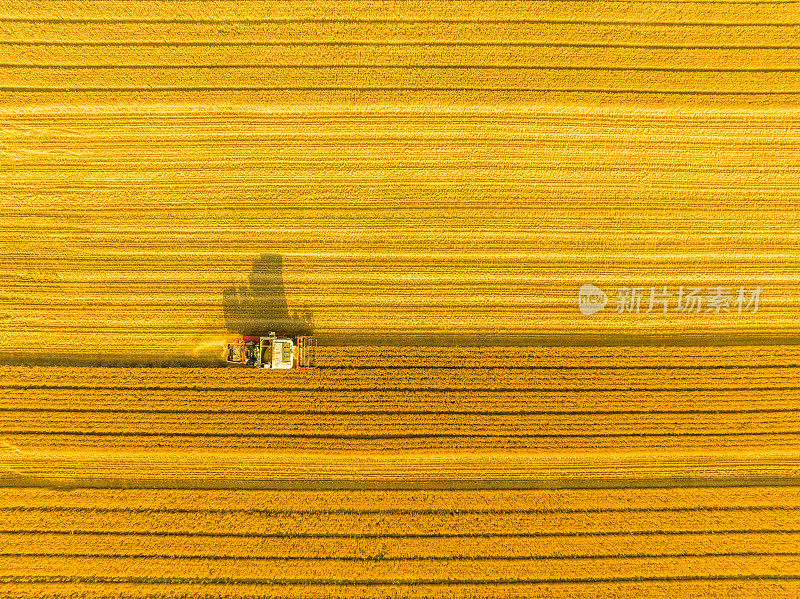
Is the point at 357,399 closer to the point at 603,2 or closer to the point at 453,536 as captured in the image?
the point at 453,536

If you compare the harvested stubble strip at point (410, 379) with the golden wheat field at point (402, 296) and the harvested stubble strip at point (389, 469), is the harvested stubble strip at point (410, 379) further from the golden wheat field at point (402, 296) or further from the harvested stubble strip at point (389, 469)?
the harvested stubble strip at point (389, 469)

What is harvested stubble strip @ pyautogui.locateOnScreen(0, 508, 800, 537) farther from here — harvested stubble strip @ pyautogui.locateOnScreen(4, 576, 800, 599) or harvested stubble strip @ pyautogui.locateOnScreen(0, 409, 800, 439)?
harvested stubble strip @ pyautogui.locateOnScreen(0, 409, 800, 439)

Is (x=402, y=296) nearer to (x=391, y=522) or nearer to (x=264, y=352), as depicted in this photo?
(x=264, y=352)

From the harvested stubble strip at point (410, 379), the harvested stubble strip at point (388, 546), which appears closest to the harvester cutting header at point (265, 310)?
the harvested stubble strip at point (410, 379)

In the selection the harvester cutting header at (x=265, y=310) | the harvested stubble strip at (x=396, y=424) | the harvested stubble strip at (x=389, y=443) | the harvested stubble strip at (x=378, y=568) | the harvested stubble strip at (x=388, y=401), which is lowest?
the harvested stubble strip at (x=378, y=568)

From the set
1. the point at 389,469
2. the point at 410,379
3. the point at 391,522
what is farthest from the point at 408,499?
the point at 410,379

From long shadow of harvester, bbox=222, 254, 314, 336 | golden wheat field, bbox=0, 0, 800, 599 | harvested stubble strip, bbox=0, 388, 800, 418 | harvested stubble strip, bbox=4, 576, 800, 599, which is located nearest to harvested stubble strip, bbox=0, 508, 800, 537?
golden wheat field, bbox=0, 0, 800, 599

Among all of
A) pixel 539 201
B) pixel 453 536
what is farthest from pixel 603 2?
pixel 453 536
